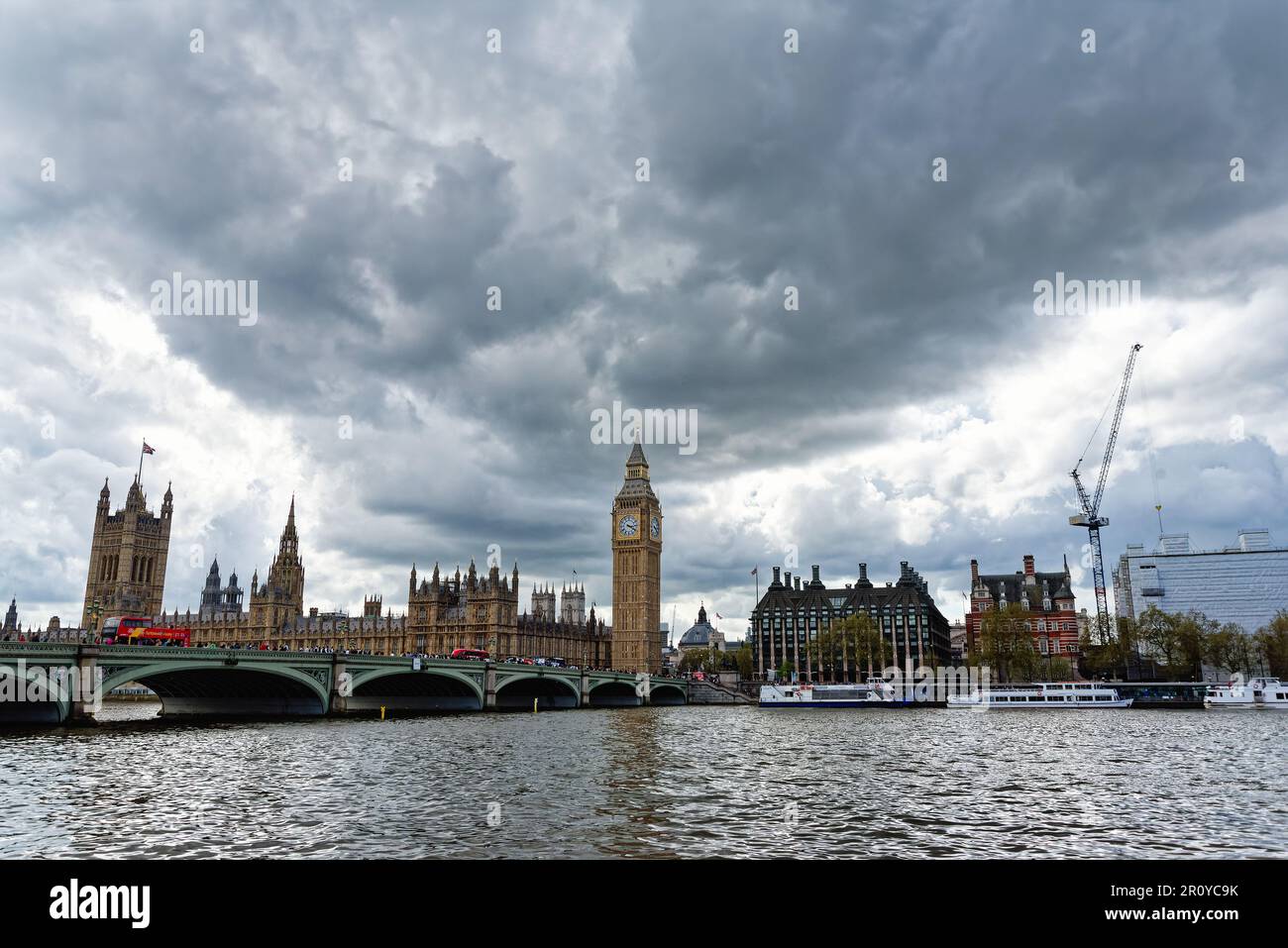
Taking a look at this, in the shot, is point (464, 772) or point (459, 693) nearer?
point (464, 772)

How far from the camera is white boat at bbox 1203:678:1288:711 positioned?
4067 inches

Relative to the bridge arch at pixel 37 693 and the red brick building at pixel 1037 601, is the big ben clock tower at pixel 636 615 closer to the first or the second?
the red brick building at pixel 1037 601

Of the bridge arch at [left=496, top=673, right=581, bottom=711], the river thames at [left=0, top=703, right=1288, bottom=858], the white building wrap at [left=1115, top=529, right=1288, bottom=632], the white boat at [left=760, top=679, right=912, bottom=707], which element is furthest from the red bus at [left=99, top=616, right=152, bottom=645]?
the white building wrap at [left=1115, top=529, right=1288, bottom=632]

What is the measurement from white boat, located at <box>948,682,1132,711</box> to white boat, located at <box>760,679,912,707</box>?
1080 cm

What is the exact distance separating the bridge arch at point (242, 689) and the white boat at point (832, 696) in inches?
2929

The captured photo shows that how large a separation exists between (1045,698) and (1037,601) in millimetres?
60904

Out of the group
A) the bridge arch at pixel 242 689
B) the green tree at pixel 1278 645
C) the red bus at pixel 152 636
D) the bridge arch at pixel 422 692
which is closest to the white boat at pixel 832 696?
the bridge arch at pixel 422 692

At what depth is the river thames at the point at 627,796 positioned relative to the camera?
72.2 ft

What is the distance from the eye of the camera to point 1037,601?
170 meters

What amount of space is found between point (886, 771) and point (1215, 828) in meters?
15.2

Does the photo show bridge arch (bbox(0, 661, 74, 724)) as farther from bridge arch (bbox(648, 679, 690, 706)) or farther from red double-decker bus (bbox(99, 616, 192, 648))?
bridge arch (bbox(648, 679, 690, 706))
